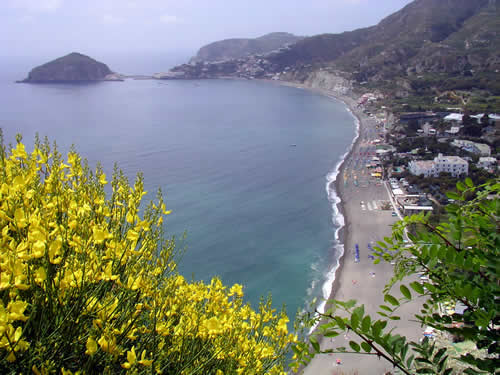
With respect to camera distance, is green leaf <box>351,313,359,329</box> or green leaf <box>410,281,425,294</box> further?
green leaf <box>410,281,425,294</box>

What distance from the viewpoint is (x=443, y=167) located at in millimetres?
28000

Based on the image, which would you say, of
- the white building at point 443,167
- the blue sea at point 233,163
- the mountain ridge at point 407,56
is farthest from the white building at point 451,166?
the mountain ridge at point 407,56

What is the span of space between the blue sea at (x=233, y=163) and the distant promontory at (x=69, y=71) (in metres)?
24.3

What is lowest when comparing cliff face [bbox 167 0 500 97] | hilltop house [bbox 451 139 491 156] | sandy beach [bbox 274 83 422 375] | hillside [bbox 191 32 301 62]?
sandy beach [bbox 274 83 422 375]

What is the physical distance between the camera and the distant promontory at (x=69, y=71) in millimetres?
94250

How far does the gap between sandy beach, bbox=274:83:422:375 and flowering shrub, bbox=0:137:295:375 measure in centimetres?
452

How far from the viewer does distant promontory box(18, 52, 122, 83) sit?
94250 millimetres

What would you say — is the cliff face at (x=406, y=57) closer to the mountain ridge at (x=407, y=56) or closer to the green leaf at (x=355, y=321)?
the mountain ridge at (x=407, y=56)

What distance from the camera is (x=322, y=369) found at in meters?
12.8

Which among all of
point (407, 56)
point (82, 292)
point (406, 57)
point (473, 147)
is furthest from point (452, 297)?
point (407, 56)

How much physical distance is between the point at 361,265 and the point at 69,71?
3921 inches

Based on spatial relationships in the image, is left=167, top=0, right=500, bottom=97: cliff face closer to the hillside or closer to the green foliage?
the hillside

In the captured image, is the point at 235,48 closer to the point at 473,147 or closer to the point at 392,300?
the point at 473,147

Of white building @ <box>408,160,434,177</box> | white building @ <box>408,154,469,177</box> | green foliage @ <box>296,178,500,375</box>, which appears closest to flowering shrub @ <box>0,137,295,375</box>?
green foliage @ <box>296,178,500,375</box>
